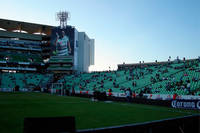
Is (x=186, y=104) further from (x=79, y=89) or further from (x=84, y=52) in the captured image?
(x=84, y=52)

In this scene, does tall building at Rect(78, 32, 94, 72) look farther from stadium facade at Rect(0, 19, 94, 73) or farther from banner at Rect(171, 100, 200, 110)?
banner at Rect(171, 100, 200, 110)

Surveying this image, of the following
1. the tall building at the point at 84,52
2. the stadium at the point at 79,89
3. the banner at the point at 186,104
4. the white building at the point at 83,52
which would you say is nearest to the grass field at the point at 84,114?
the stadium at the point at 79,89

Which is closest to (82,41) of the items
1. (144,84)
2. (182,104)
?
(144,84)

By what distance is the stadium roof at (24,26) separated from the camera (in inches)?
3063

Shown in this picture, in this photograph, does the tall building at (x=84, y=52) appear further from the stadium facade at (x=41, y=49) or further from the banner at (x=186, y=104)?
the banner at (x=186, y=104)

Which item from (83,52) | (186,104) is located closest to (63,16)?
(83,52)

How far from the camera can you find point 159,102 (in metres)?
22.1

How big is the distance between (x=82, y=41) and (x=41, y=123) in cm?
7677

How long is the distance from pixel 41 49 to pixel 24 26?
11.3 meters

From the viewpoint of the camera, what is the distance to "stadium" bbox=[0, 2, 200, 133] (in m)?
7.84

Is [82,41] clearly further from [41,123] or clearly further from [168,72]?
[41,123]

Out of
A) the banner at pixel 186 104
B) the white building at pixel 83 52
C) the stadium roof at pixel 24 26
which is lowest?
the banner at pixel 186 104

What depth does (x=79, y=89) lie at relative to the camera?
49.3 metres

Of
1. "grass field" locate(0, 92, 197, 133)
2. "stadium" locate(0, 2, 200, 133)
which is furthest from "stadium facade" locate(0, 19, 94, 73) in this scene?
"grass field" locate(0, 92, 197, 133)
